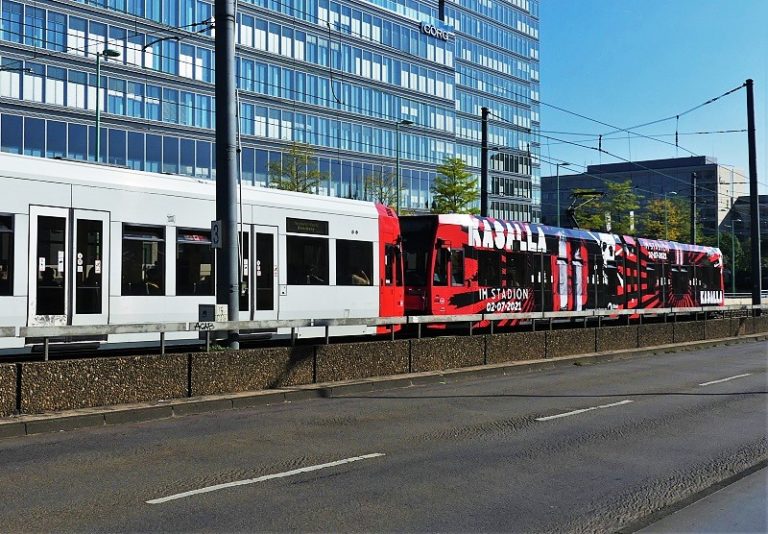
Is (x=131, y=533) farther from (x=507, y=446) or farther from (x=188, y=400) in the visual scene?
→ (x=188, y=400)

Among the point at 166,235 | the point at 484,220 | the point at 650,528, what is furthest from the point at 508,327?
the point at 650,528

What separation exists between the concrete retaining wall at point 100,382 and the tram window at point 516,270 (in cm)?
1572

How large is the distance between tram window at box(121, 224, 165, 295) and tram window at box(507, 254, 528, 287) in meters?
12.6

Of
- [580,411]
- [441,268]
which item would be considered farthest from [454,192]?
[580,411]

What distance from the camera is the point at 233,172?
13828 millimetres

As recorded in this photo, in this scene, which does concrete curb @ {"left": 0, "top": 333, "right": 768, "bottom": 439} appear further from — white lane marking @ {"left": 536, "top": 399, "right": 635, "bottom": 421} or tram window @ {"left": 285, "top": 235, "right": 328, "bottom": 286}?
tram window @ {"left": 285, "top": 235, "right": 328, "bottom": 286}

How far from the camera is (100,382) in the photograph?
37.2 feet

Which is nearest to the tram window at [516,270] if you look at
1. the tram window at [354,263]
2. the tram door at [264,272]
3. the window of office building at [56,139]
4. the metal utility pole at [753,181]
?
the tram window at [354,263]

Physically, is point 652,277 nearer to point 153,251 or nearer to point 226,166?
point 153,251

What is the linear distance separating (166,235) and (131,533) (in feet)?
37.0

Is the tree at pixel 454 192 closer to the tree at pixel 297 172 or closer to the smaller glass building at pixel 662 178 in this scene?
the tree at pixel 297 172

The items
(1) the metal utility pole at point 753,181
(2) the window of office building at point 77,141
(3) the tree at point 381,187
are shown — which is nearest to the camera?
(1) the metal utility pole at point 753,181

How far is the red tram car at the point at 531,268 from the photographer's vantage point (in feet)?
79.5

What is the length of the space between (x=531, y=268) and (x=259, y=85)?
114ft
